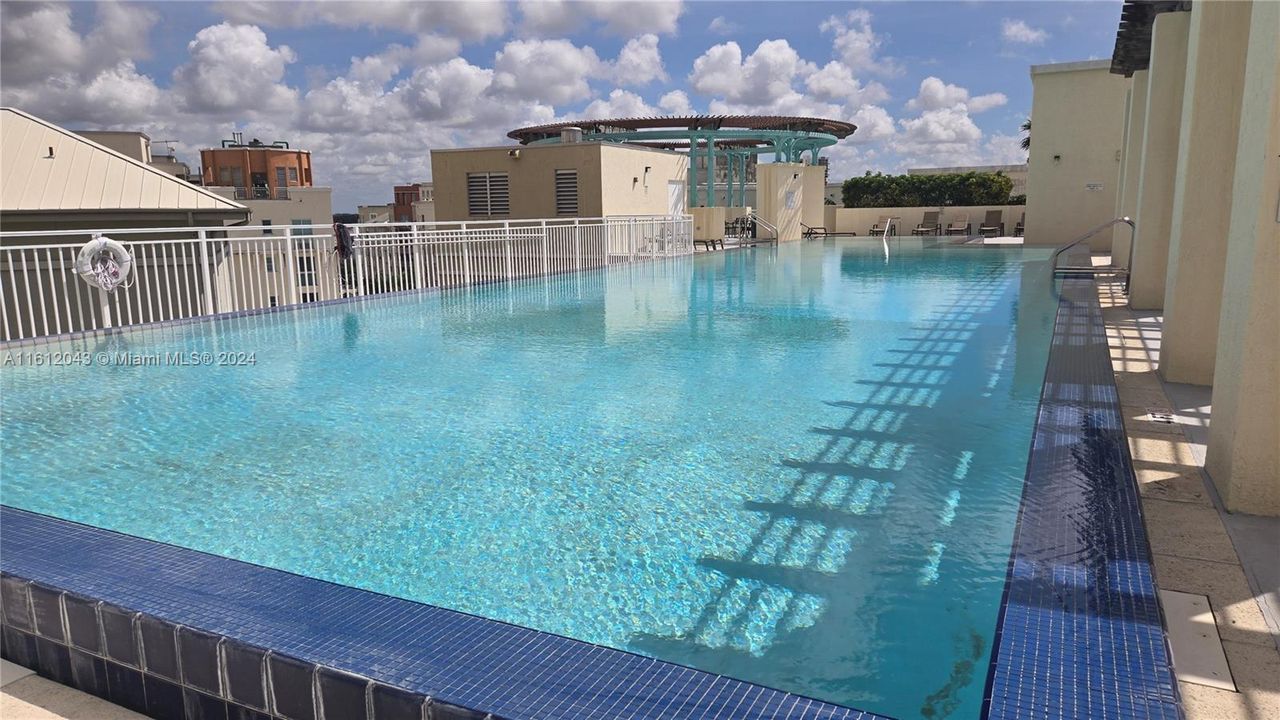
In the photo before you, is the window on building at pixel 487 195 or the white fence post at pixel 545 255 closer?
the white fence post at pixel 545 255

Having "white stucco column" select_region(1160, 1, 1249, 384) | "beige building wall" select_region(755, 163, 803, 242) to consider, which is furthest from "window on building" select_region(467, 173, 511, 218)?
"white stucco column" select_region(1160, 1, 1249, 384)

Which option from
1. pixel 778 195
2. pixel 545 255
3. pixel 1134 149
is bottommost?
pixel 545 255

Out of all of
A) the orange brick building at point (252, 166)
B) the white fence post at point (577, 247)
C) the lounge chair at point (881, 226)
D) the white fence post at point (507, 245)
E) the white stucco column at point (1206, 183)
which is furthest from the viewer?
the orange brick building at point (252, 166)

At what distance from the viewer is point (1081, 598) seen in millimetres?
2406

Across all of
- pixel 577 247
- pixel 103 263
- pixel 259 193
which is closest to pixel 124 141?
pixel 259 193

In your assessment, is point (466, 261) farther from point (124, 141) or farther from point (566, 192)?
point (124, 141)

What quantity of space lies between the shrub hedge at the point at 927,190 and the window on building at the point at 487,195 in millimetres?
22225

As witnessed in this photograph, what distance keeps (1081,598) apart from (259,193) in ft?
211

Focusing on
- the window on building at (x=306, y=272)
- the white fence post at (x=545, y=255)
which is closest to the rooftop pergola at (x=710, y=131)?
the white fence post at (x=545, y=255)

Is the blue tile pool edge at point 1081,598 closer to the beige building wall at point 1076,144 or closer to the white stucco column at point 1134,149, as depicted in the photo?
the white stucco column at point 1134,149

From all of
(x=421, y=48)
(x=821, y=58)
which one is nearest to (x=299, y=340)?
(x=421, y=48)

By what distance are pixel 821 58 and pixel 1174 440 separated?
3580 centimetres

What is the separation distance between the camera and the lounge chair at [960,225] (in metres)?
31.0

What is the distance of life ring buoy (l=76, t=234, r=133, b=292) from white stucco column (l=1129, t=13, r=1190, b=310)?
10587 millimetres
